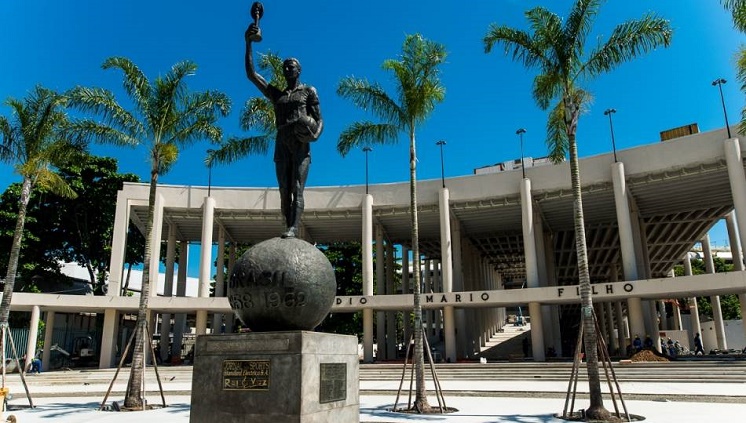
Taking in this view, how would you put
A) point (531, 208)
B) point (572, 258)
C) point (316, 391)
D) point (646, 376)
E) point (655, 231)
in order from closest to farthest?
point (316, 391) < point (646, 376) < point (531, 208) < point (655, 231) < point (572, 258)

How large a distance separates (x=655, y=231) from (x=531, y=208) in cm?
1759

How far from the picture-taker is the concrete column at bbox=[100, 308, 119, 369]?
31359 millimetres

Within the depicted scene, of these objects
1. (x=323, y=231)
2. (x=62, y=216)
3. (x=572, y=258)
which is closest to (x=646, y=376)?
(x=323, y=231)

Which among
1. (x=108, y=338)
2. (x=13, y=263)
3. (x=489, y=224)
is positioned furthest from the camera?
(x=489, y=224)

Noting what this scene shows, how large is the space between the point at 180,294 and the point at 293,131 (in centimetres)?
3528

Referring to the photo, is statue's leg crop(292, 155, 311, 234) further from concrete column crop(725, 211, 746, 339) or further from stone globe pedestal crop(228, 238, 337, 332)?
concrete column crop(725, 211, 746, 339)

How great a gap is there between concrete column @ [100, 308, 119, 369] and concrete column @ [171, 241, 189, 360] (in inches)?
182

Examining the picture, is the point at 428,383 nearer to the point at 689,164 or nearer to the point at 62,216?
the point at 689,164

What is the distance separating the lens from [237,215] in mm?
37500

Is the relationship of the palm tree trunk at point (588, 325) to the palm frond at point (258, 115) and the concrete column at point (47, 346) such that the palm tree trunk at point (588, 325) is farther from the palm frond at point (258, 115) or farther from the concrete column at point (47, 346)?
the concrete column at point (47, 346)

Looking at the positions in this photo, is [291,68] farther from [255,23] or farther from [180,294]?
[180,294]

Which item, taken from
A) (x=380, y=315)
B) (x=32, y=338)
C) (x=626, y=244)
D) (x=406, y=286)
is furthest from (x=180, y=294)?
(x=626, y=244)

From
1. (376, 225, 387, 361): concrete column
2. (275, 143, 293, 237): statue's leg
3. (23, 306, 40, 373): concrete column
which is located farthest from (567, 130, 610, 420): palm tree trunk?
(23, 306, 40, 373): concrete column

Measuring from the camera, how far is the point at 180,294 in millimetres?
40219
